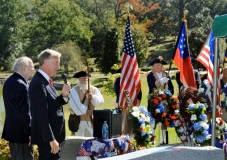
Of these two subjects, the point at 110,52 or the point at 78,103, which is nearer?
the point at 78,103

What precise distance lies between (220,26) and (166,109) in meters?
2.29

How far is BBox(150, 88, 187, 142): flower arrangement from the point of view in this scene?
24.4 ft

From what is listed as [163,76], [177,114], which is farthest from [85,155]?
[163,76]

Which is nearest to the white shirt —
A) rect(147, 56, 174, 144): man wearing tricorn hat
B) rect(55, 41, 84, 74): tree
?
rect(147, 56, 174, 144): man wearing tricorn hat

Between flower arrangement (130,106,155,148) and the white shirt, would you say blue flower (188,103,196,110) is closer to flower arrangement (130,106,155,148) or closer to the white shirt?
flower arrangement (130,106,155,148)

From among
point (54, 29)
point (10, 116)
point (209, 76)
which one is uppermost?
point (54, 29)

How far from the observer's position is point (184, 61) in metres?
8.05

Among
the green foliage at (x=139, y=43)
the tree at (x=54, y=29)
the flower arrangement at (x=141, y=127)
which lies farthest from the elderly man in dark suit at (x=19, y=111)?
the tree at (x=54, y=29)

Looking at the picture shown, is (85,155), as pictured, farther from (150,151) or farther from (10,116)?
(150,151)

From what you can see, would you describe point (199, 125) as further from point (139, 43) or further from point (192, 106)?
point (139, 43)

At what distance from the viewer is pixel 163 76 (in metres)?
8.78

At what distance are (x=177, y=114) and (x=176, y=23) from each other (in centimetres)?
4924

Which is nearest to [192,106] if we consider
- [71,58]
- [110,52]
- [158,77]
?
[158,77]

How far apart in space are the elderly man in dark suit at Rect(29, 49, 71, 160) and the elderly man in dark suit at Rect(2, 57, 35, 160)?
40cm
